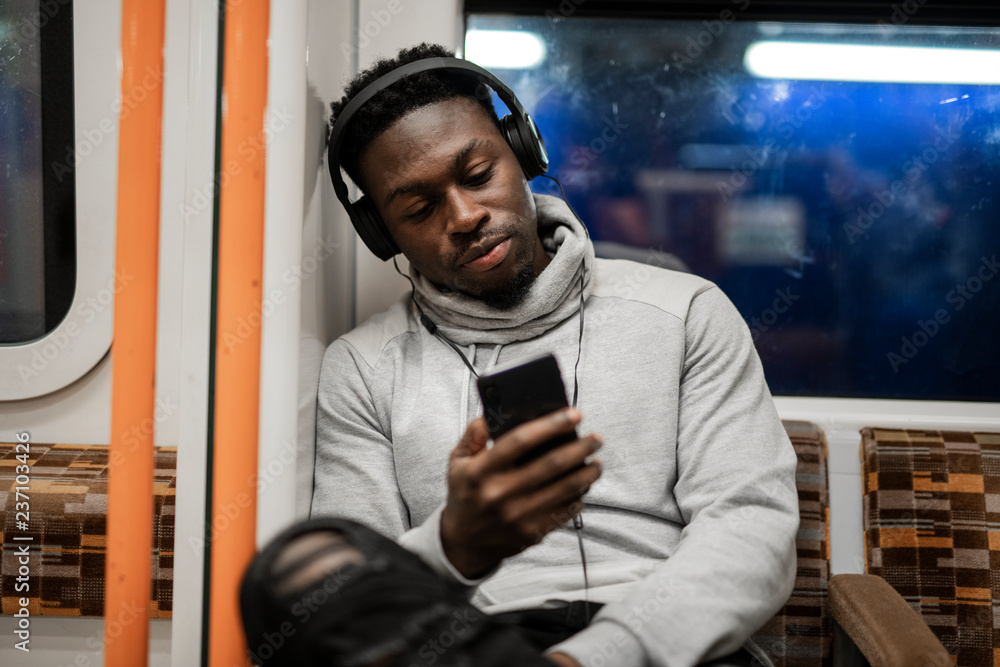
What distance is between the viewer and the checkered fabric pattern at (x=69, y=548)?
1.46 meters

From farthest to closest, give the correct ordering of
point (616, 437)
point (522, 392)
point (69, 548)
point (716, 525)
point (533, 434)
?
1. point (69, 548)
2. point (616, 437)
3. point (716, 525)
4. point (522, 392)
5. point (533, 434)

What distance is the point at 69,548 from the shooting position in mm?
1467

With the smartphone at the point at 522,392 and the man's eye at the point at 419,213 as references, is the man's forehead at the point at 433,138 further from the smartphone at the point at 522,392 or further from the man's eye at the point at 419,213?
the smartphone at the point at 522,392

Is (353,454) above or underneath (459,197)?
underneath

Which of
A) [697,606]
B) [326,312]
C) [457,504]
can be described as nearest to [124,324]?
[457,504]

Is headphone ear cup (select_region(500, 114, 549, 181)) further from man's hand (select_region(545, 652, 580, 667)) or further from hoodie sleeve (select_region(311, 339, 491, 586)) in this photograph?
man's hand (select_region(545, 652, 580, 667))

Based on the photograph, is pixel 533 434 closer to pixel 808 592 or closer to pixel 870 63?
pixel 808 592

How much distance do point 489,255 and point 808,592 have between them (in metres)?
0.94

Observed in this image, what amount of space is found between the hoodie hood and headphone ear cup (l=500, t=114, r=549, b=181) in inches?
4.6

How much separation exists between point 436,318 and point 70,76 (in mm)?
1128

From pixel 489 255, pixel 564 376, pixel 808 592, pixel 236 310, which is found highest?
pixel 489 255

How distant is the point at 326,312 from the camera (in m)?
1.35

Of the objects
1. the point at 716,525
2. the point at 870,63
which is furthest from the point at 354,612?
the point at 870,63

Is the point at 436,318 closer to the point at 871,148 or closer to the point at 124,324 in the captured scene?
the point at 124,324
